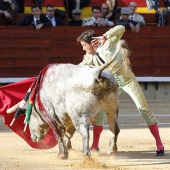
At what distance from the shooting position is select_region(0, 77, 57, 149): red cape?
7.00 meters

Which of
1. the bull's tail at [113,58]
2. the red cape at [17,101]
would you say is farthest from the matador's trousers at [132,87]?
the red cape at [17,101]

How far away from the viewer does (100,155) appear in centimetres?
691

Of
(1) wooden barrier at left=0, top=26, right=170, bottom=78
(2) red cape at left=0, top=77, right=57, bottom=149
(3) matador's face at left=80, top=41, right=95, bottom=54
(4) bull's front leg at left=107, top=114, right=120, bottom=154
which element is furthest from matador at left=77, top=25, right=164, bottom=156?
(1) wooden barrier at left=0, top=26, right=170, bottom=78

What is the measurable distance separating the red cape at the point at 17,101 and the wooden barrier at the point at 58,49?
6.01 m

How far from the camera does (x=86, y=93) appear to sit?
6020 millimetres

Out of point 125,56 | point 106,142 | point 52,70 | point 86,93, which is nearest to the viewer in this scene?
point 86,93

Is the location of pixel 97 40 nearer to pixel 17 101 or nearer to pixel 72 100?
pixel 72 100

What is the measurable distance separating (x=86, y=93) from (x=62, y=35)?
23.9 ft

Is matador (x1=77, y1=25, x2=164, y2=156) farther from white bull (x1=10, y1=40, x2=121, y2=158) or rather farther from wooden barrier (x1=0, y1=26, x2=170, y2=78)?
wooden barrier (x1=0, y1=26, x2=170, y2=78)

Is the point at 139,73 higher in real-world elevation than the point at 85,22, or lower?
lower

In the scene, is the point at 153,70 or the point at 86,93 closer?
the point at 86,93

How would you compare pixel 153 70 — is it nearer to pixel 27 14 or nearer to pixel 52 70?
pixel 27 14

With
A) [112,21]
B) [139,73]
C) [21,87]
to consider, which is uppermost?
[21,87]

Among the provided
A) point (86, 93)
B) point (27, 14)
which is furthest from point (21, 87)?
point (27, 14)
